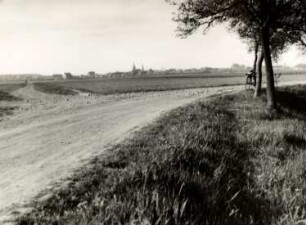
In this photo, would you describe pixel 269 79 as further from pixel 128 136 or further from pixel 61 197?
pixel 61 197

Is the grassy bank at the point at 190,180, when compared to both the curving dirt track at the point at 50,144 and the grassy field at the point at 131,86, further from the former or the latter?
the grassy field at the point at 131,86

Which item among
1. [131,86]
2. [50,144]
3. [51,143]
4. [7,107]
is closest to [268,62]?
[51,143]

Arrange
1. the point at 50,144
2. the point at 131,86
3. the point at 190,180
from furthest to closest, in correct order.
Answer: the point at 131,86 → the point at 50,144 → the point at 190,180

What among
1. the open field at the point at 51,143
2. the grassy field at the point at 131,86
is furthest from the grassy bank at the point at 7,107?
the grassy field at the point at 131,86

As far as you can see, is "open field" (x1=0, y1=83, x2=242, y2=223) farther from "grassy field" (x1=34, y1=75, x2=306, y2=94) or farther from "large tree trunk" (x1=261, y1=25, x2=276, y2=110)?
"grassy field" (x1=34, y1=75, x2=306, y2=94)

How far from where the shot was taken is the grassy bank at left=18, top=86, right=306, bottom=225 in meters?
6.31

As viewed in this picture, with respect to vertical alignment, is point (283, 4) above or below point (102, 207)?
above

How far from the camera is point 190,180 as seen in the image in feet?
26.8

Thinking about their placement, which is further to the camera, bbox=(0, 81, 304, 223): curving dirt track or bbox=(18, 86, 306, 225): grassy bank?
bbox=(0, 81, 304, 223): curving dirt track

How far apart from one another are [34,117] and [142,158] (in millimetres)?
10829

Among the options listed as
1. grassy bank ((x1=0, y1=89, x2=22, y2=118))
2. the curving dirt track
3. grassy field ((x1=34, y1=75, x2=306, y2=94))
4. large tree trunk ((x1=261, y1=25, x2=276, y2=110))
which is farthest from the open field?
grassy field ((x1=34, y1=75, x2=306, y2=94))

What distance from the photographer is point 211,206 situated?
7.14m

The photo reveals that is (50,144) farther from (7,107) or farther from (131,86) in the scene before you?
(131,86)

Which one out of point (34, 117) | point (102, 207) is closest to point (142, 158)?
point (102, 207)
